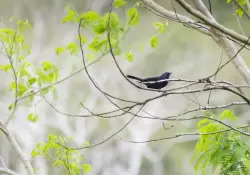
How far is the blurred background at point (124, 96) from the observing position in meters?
1.75

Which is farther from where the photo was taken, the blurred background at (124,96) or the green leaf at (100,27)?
the blurred background at (124,96)

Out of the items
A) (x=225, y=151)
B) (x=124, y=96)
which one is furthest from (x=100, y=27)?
(x=124, y=96)

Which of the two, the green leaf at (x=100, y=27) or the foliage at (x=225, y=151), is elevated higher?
the green leaf at (x=100, y=27)

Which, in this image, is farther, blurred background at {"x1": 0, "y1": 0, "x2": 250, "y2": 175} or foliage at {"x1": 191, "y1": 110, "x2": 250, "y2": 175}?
blurred background at {"x1": 0, "y1": 0, "x2": 250, "y2": 175}

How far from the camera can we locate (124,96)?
1.84m

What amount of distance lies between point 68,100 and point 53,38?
0.36 meters

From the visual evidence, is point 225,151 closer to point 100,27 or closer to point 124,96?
point 100,27

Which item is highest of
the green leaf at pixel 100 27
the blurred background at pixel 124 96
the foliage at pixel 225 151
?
the blurred background at pixel 124 96

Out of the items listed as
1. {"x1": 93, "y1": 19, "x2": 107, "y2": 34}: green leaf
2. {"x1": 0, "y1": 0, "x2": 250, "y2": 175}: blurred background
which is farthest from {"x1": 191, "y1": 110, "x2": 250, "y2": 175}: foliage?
{"x1": 0, "y1": 0, "x2": 250, "y2": 175}: blurred background

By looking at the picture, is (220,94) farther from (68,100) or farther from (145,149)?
(68,100)

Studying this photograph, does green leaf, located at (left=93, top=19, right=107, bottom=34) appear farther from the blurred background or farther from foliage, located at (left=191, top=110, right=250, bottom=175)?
the blurred background

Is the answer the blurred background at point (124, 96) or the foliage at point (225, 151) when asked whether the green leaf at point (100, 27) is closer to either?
the foliage at point (225, 151)

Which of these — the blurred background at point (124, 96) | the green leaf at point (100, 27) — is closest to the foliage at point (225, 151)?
the green leaf at point (100, 27)

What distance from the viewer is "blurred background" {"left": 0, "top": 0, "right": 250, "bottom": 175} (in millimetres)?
1754
